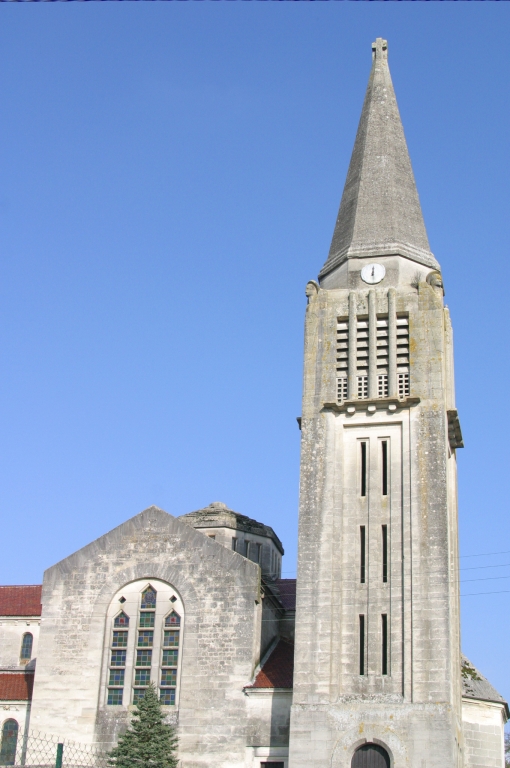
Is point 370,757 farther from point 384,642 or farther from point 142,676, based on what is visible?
point 142,676

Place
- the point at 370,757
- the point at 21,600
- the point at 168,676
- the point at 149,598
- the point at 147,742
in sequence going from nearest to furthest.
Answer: the point at 370,757 < the point at 147,742 < the point at 168,676 < the point at 149,598 < the point at 21,600

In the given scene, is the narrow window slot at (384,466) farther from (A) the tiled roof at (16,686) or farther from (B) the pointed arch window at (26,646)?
(B) the pointed arch window at (26,646)

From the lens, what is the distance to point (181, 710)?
112 feet

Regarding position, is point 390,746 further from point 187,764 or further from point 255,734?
point 187,764

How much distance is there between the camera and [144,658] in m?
35.6

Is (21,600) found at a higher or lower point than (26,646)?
higher

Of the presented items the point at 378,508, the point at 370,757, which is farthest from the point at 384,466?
the point at 370,757

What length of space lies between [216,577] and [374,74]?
78.1 ft

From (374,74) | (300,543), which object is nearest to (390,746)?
(300,543)

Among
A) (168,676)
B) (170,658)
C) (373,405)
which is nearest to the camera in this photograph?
(168,676)

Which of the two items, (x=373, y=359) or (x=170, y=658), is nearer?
(x=170, y=658)

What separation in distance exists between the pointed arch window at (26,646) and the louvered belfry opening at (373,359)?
20041mm

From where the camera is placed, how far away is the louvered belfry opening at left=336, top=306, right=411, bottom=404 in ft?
117

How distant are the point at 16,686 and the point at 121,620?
596 cm
